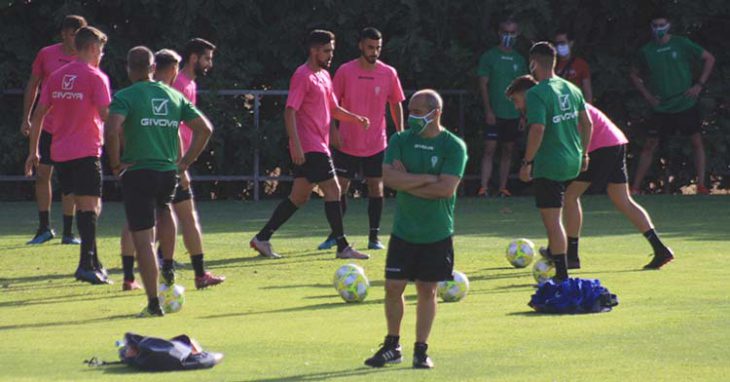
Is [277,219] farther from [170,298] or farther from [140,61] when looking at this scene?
[140,61]

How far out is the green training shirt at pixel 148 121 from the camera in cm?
1159

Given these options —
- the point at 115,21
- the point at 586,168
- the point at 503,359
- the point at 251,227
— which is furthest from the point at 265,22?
the point at 503,359

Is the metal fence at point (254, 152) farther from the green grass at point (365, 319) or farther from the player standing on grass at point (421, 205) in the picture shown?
the player standing on grass at point (421, 205)

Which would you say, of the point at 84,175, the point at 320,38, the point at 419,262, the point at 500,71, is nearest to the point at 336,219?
the point at 320,38

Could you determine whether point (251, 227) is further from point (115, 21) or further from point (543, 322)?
point (543, 322)

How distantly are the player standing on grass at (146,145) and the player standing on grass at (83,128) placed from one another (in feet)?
6.45

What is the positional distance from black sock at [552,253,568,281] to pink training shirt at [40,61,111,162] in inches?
165

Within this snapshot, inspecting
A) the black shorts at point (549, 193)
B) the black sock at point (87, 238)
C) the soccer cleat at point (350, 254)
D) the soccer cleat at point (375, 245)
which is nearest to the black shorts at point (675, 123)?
the soccer cleat at point (375, 245)

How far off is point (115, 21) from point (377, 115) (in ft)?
31.5

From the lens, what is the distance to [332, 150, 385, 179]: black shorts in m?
17.0

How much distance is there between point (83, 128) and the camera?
14180 millimetres

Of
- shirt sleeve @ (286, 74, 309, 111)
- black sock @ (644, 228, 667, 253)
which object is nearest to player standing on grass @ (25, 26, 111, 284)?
shirt sleeve @ (286, 74, 309, 111)

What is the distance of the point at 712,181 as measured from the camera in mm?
24859

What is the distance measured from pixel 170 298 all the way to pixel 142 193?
81 centimetres
